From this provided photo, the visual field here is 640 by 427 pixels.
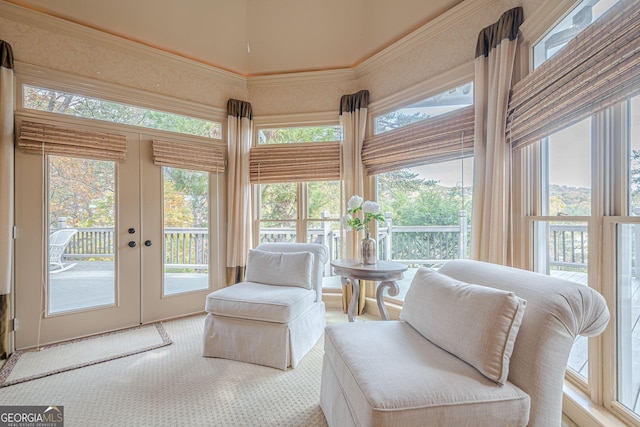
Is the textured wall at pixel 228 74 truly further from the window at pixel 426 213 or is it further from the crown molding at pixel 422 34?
the window at pixel 426 213

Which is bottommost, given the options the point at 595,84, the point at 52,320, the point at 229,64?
the point at 52,320

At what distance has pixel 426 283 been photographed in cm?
166

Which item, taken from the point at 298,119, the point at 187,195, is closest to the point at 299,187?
the point at 298,119

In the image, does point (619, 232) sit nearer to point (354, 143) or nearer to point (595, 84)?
point (595, 84)

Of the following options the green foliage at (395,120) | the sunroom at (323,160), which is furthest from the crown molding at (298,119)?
the green foliage at (395,120)

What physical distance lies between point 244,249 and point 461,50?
3.03 m

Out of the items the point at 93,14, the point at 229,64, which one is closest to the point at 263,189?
the point at 229,64

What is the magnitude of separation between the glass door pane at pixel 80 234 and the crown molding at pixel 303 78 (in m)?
1.92

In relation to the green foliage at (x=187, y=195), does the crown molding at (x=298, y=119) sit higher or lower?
higher

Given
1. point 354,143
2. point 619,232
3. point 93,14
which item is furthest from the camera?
point 354,143

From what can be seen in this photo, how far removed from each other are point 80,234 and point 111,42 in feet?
6.20

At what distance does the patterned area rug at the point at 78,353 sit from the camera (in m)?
2.12

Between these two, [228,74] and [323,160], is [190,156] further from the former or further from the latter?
[323,160]

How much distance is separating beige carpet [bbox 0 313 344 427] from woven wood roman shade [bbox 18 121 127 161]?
184cm
